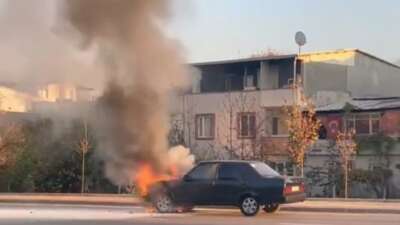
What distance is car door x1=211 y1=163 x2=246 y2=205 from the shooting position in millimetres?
23672

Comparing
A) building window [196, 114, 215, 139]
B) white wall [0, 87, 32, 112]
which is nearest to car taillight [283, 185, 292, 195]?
white wall [0, 87, 32, 112]

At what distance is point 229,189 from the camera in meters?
23.8

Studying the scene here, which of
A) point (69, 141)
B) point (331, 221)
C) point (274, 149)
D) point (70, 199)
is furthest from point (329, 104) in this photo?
point (331, 221)

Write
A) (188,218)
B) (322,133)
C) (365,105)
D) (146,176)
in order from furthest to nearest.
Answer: (322,133), (365,105), (146,176), (188,218)

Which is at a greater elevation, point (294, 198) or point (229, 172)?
point (229, 172)

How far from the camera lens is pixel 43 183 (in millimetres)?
47469

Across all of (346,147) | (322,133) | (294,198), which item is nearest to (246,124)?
(322,133)

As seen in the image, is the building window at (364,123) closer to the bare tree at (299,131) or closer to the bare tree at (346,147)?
the bare tree at (346,147)

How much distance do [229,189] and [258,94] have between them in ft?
97.8

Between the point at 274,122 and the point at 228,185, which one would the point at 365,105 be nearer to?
the point at 274,122

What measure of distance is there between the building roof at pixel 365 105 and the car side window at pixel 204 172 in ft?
78.8

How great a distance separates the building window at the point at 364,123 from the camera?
47031mm

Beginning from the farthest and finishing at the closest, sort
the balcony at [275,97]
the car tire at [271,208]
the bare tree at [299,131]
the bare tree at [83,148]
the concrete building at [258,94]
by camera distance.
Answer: the concrete building at [258,94] < the balcony at [275,97] < the bare tree at [83,148] < the bare tree at [299,131] < the car tire at [271,208]

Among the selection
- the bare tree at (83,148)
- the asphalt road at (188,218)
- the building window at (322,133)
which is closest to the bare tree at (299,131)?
the building window at (322,133)
